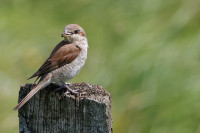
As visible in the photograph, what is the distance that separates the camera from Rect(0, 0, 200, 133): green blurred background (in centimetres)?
507

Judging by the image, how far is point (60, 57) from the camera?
4.09m

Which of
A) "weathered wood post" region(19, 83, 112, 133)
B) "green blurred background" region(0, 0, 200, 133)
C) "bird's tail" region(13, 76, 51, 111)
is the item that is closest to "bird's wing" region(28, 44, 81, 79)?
"bird's tail" region(13, 76, 51, 111)

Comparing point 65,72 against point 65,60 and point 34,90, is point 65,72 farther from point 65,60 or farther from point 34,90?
point 34,90

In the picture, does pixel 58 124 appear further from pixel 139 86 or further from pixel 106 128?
pixel 139 86

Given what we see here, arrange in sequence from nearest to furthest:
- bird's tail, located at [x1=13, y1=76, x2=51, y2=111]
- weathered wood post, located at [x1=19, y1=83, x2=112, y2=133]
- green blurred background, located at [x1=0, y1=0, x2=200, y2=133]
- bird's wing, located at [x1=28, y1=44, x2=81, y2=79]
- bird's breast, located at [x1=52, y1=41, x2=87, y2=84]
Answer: weathered wood post, located at [x1=19, y1=83, x2=112, y2=133] < bird's tail, located at [x1=13, y1=76, x2=51, y2=111] < bird's wing, located at [x1=28, y1=44, x2=81, y2=79] < bird's breast, located at [x1=52, y1=41, x2=87, y2=84] < green blurred background, located at [x1=0, y1=0, x2=200, y2=133]

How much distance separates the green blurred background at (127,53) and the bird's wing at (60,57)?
1316 mm

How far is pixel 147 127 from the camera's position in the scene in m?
5.04

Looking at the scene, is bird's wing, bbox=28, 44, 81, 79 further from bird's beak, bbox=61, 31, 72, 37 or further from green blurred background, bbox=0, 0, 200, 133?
green blurred background, bbox=0, 0, 200, 133

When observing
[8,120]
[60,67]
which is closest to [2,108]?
[8,120]

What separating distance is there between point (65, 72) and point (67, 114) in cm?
121

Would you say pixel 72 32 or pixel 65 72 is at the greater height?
pixel 72 32

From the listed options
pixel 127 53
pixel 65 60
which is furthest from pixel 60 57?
pixel 127 53

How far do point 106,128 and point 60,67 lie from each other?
1340 millimetres

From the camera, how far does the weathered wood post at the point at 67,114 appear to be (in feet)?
9.48
